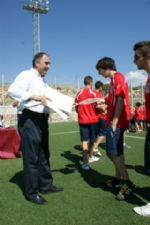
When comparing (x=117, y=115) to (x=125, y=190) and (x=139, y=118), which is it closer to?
(x=125, y=190)

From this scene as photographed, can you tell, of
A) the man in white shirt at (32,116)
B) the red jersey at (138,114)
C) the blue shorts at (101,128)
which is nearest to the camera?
the man in white shirt at (32,116)

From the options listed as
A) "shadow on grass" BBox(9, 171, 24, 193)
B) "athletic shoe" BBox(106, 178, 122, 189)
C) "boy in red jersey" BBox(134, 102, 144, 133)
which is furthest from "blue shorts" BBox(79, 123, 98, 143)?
"boy in red jersey" BBox(134, 102, 144, 133)

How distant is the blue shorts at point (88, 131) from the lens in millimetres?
7906

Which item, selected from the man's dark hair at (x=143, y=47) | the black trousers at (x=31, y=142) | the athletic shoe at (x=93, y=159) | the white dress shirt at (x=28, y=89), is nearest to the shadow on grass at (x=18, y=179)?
the black trousers at (x=31, y=142)

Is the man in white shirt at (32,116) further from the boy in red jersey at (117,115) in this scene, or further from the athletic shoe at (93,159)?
the athletic shoe at (93,159)

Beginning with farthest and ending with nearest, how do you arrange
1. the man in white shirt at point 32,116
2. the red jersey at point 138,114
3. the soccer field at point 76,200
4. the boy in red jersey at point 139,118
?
1. the red jersey at point 138,114
2. the boy in red jersey at point 139,118
3. the man in white shirt at point 32,116
4. the soccer field at point 76,200

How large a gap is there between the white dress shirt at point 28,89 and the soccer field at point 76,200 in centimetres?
137

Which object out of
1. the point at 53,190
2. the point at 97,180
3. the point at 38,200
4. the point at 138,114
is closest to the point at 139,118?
the point at 138,114

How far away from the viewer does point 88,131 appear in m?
8.01

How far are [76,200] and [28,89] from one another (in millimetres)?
1762

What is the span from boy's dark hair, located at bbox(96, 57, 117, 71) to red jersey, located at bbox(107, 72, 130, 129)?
174 millimetres

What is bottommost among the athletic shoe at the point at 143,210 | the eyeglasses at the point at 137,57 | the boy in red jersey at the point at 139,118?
the athletic shoe at the point at 143,210

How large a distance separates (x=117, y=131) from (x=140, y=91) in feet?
60.5

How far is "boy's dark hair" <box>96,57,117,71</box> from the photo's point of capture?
5406mm
